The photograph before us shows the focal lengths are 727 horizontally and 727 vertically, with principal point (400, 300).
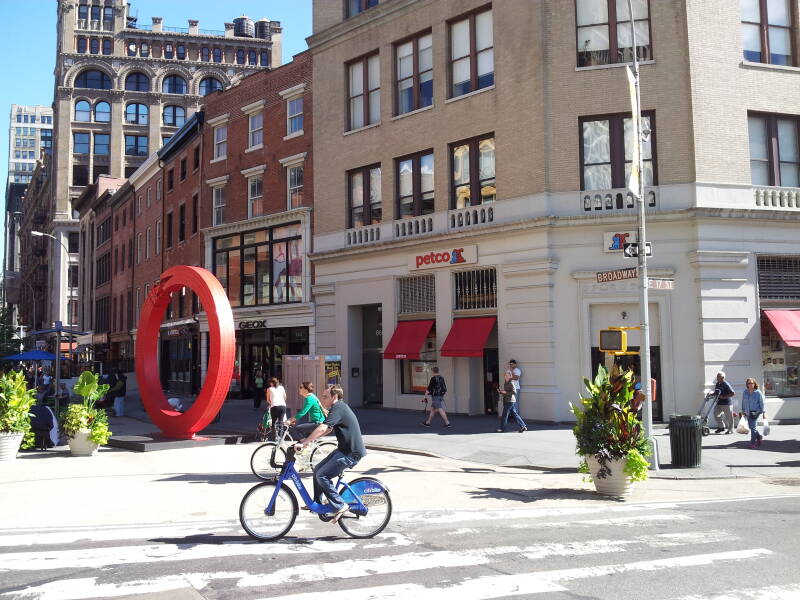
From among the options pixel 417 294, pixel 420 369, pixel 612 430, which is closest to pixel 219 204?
pixel 417 294

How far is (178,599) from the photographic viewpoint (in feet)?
21.5

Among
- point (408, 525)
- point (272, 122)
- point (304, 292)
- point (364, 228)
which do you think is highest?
point (272, 122)

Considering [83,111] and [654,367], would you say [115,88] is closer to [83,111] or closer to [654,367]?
[83,111]

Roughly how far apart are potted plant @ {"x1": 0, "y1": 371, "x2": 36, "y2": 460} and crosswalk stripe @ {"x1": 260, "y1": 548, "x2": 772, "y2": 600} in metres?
12.6

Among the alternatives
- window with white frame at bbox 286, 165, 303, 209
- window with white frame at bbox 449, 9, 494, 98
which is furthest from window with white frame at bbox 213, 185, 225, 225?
window with white frame at bbox 449, 9, 494, 98

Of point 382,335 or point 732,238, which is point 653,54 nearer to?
point 732,238

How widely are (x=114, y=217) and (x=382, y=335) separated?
38.9m

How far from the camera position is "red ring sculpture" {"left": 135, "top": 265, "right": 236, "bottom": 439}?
18.6 meters

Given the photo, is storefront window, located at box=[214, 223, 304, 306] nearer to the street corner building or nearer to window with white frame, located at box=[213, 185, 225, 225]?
window with white frame, located at box=[213, 185, 225, 225]

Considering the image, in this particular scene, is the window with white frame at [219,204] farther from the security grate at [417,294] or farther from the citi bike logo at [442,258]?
the citi bike logo at [442,258]

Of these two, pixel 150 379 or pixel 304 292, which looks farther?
pixel 304 292

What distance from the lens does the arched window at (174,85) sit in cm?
8481

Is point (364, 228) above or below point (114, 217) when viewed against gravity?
below

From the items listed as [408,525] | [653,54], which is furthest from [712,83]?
[408,525]
